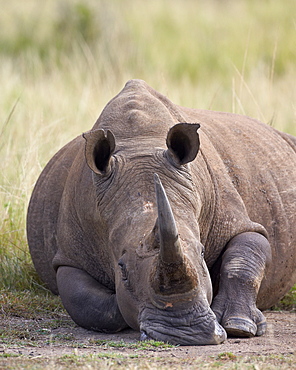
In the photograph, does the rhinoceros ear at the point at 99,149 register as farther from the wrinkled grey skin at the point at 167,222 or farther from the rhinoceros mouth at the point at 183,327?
the rhinoceros mouth at the point at 183,327

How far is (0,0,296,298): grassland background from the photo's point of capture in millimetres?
7750

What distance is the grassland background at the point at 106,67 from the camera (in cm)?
775

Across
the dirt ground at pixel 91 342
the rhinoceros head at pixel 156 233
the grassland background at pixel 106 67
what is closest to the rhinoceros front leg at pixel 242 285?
the dirt ground at pixel 91 342

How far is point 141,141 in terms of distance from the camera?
201 inches

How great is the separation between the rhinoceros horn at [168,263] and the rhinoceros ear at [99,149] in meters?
0.74

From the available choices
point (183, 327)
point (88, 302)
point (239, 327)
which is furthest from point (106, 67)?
point (183, 327)

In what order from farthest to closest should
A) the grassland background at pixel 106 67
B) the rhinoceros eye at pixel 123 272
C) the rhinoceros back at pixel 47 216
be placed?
A: the grassland background at pixel 106 67
the rhinoceros back at pixel 47 216
the rhinoceros eye at pixel 123 272

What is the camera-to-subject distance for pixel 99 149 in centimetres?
482

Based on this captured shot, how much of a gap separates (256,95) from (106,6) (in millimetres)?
7399

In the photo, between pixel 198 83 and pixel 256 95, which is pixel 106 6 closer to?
pixel 198 83

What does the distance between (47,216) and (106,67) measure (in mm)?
6558

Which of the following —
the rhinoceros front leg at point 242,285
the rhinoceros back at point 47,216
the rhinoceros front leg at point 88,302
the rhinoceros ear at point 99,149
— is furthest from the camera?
the rhinoceros back at point 47,216

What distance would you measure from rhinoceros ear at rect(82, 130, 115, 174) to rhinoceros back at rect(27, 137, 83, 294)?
1338mm

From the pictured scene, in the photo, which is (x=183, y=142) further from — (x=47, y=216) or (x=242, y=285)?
(x=47, y=216)
